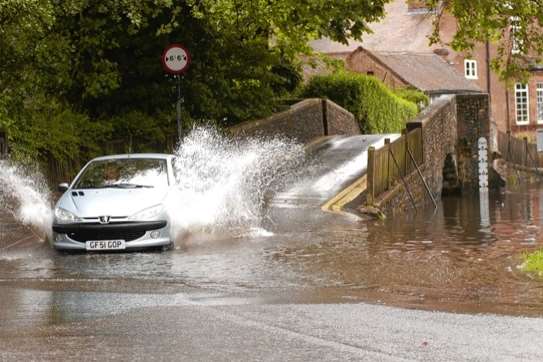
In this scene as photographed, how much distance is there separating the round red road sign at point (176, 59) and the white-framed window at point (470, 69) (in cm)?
5567

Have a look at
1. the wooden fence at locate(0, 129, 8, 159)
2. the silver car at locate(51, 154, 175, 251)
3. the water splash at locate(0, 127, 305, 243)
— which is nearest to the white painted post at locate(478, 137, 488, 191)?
the water splash at locate(0, 127, 305, 243)

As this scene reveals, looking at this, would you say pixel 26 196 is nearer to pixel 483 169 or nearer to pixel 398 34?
pixel 483 169

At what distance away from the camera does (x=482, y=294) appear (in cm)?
1238

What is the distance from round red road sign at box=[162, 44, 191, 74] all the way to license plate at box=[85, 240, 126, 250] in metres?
8.21

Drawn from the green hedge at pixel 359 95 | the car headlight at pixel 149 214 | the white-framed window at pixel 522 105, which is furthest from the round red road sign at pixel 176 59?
the white-framed window at pixel 522 105

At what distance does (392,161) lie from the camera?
1081 inches

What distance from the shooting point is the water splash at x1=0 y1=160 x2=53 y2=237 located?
19.3 meters

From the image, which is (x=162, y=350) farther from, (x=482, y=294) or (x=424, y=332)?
(x=482, y=294)

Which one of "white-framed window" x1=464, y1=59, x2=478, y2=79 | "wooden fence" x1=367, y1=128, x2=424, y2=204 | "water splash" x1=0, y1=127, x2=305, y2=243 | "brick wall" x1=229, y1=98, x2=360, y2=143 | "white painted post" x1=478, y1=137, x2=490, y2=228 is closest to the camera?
"water splash" x1=0, y1=127, x2=305, y2=243

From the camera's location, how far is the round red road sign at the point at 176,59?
23922mm

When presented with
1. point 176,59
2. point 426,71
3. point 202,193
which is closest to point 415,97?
point 426,71

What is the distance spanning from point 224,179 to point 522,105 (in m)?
62.5

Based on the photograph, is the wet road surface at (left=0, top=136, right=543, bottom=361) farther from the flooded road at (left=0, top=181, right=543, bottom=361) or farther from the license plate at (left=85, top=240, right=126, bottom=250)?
the license plate at (left=85, top=240, right=126, bottom=250)

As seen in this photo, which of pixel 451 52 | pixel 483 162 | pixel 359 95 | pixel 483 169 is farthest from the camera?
pixel 451 52
